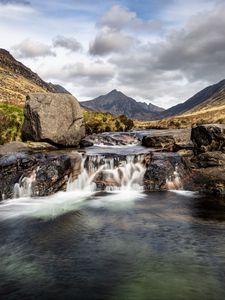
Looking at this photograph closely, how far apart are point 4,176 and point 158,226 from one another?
1328 cm

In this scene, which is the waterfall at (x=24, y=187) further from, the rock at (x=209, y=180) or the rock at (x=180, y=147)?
the rock at (x=180, y=147)

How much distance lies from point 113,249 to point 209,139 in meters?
19.0

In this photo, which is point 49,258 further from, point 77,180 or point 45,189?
point 77,180

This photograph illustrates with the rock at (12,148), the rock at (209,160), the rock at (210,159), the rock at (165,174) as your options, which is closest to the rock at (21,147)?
the rock at (12,148)

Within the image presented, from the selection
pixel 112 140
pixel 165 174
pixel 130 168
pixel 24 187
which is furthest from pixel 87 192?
pixel 112 140

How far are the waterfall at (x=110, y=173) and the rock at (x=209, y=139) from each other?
589 centimetres

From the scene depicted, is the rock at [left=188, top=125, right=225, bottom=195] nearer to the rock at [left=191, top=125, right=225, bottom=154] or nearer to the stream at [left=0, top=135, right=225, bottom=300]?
the rock at [left=191, top=125, right=225, bottom=154]

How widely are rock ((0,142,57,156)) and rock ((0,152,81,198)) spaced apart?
3275 mm

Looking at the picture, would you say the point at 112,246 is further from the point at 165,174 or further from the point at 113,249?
the point at 165,174

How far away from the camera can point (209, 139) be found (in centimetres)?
2991

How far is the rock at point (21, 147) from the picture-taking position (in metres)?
30.1

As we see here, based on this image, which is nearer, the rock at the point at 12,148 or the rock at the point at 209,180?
the rock at the point at 209,180

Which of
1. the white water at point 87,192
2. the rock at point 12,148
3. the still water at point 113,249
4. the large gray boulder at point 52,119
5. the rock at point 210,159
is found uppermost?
the large gray boulder at point 52,119

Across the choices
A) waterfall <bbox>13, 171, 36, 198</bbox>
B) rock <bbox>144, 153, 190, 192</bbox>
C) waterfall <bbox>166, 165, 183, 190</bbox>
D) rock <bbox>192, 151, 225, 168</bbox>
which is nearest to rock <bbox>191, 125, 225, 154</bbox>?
rock <bbox>192, 151, 225, 168</bbox>
